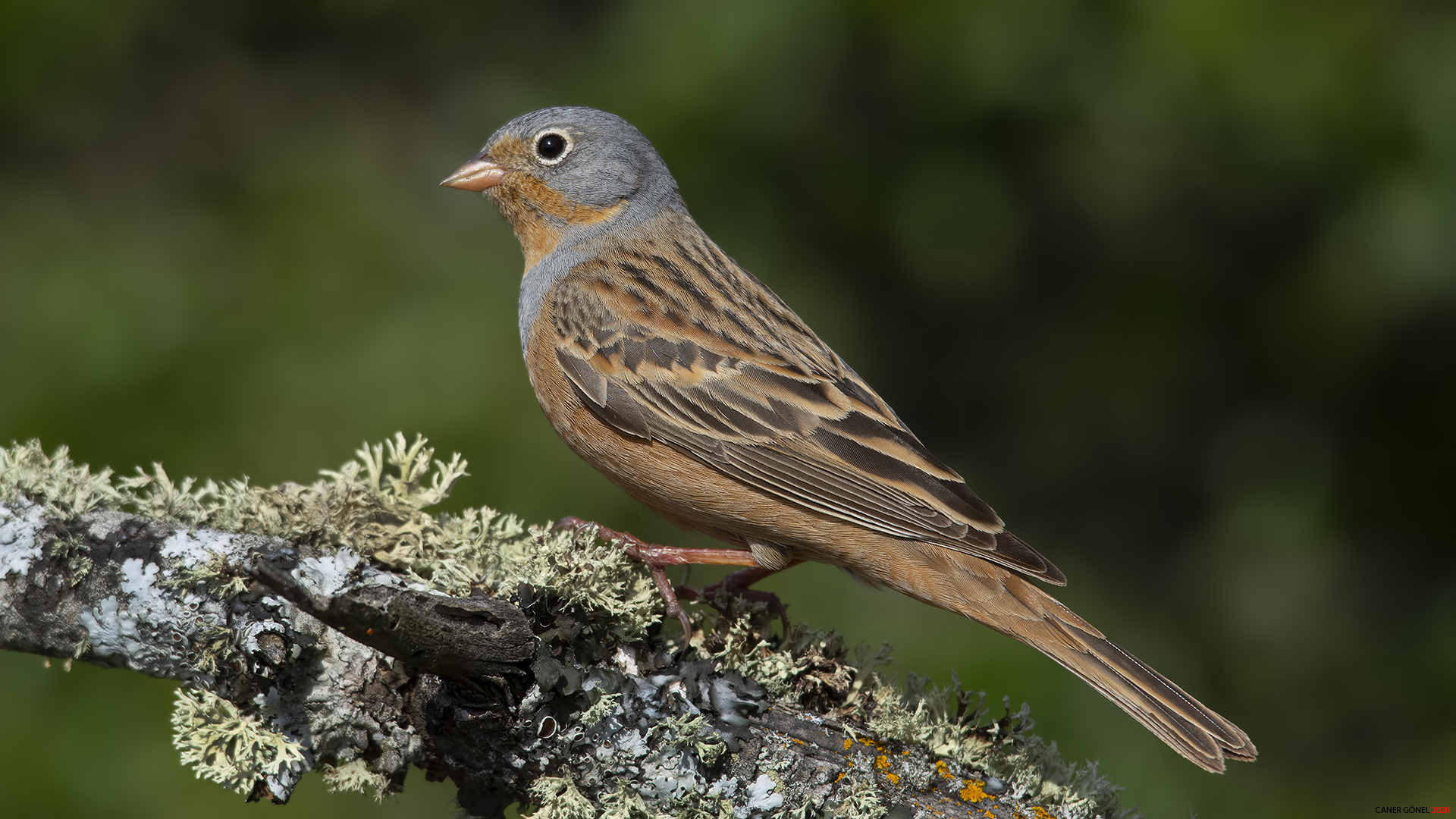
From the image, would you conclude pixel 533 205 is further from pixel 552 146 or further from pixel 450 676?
pixel 450 676

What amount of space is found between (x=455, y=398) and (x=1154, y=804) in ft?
12.3

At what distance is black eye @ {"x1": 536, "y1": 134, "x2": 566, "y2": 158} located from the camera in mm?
5168

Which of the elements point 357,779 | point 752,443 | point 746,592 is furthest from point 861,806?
point 752,443

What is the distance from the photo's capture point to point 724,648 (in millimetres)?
3426

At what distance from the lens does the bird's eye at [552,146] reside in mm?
5168

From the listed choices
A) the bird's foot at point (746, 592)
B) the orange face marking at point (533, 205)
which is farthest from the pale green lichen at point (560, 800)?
the orange face marking at point (533, 205)

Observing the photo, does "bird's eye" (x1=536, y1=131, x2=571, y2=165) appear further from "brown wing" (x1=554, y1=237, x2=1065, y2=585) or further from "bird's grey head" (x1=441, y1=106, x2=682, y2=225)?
"brown wing" (x1=554, y1=237, x2=1065, y2=585)

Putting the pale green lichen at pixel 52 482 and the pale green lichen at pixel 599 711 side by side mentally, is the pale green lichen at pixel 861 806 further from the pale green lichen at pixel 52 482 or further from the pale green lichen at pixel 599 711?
the pale green lichen at pixel 52 482

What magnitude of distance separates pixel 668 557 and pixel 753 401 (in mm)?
790

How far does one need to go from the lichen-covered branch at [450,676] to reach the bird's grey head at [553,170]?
2.18 meters

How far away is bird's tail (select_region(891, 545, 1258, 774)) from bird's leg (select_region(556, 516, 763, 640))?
58 centimetres

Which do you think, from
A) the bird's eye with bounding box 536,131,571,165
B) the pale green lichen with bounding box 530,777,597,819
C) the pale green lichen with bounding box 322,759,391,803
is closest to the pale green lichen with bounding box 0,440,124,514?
the pale green lichen with bounding box 322,759,391,803

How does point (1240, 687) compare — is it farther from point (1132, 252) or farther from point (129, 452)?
point (129, 452)

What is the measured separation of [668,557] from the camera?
12.4 feet
